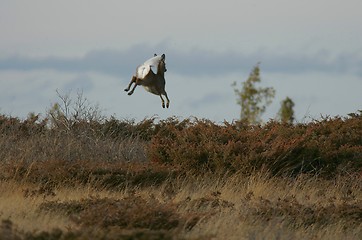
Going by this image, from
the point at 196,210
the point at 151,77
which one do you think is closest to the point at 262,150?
the point at 151,77

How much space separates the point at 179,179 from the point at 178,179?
3.8 inches

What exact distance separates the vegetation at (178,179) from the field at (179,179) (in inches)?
1.0

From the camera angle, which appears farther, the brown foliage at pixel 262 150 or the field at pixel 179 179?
the brown foliage at pixel 262 150

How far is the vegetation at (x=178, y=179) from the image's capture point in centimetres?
1206

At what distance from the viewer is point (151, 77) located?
25.1m

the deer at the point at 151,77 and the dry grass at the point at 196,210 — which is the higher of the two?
the deer at the point at 151,77

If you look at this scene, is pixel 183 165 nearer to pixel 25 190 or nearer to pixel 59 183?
pixel 59 183

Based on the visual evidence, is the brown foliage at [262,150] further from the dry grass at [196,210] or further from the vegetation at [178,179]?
the dry grass at [196,210]

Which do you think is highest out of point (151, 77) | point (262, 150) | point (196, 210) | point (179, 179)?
point (151, 77)

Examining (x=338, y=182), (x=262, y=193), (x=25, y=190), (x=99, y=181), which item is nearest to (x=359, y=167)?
(x=338, y=182)

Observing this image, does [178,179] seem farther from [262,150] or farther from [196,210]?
[196,210]

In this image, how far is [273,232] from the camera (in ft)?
41.6

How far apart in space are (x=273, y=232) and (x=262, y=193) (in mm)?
4876

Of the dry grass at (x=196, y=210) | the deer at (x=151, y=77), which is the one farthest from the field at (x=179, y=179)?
the deer at (x=151, y=77)
